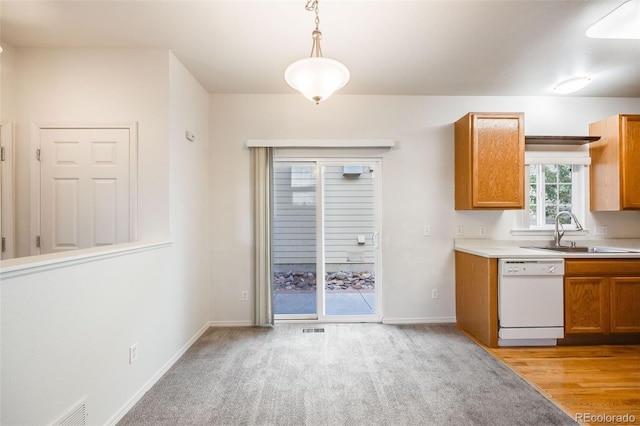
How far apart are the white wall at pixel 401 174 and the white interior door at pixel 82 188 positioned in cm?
107

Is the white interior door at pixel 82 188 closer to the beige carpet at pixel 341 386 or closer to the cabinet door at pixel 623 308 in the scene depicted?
the beige carpet at pixel 341 386

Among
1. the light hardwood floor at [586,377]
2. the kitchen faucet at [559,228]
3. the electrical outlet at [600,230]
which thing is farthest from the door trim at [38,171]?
the electrical outlet at [600,230]

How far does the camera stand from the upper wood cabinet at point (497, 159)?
3.07 meters

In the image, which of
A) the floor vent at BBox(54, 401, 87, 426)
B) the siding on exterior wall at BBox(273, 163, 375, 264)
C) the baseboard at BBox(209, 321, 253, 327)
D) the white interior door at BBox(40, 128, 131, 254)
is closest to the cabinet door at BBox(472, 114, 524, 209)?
the siding on exterior wall at BBox(273, 163, 375, 264)

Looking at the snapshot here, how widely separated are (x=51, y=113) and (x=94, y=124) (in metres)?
0.38

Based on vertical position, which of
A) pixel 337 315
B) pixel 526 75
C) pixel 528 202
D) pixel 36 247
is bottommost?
pixel 337 315

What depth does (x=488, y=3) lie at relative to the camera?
1.92 meters

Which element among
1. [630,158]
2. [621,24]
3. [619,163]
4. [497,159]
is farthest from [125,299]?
[630,158]

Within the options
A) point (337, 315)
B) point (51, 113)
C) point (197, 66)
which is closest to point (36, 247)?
point (51, 113)

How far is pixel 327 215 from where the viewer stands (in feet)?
11.6

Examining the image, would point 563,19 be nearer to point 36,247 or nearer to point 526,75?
point 526,75

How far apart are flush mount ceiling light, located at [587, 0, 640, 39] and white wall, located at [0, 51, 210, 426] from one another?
343cm

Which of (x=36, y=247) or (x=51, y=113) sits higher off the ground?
(x=51, y=113)

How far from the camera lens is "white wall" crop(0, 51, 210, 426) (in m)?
1.30
